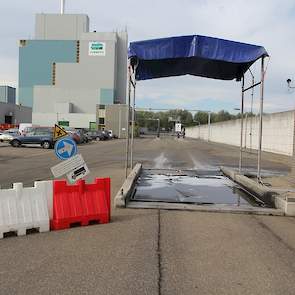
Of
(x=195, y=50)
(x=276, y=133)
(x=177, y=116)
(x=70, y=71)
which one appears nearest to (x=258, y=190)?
(x=195, y=50)

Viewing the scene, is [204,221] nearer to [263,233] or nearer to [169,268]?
[263,233]

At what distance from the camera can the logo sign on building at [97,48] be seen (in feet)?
389

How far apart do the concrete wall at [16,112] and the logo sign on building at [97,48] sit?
2179 cm

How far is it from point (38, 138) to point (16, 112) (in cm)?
7516

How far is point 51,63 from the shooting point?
123 metres

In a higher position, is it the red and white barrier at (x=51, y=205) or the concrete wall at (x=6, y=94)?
the concrete wall at (x=6, y=94)

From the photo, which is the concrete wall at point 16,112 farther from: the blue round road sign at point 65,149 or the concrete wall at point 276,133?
the blue round road sign at point 65,149

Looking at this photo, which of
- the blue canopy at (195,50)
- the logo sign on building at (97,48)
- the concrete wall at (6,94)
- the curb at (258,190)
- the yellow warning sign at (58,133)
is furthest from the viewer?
the concrete wall at (6,94)

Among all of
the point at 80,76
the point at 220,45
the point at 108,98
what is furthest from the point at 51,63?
the point at 220,45

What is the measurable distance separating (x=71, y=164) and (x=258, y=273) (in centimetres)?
405

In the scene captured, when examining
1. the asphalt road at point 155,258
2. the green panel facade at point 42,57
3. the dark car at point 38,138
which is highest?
the green panel facade at point 42,57

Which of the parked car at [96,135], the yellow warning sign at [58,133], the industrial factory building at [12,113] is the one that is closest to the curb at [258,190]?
the yellow warning sign at [58,133]

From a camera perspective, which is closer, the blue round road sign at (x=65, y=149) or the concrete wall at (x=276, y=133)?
the blue round road sign at (x=65, y=149)

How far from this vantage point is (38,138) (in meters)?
37.5
